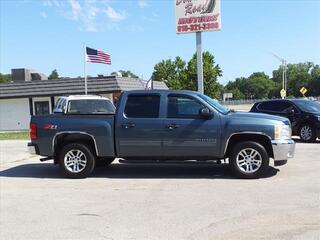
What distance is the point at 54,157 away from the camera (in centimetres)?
1059

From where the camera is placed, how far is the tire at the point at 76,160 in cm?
1027

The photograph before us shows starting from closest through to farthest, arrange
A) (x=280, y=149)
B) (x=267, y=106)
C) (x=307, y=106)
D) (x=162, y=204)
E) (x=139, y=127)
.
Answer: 1. (x=162, y=204)
2. (x=280, y=149)
3. (x=139, y=127)
4. (x=307, y=106)
5. (x=267, y=106)

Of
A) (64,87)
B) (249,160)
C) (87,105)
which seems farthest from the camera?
(64,87)

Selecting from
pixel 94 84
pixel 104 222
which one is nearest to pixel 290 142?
pixel 104 222

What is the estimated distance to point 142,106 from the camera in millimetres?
10125

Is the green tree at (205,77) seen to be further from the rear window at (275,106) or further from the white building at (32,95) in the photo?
the rear window at (275,106)

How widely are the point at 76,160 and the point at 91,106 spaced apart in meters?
7.07

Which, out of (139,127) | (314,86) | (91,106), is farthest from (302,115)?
(314,86)

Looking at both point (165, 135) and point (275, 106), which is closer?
point (165, 135)

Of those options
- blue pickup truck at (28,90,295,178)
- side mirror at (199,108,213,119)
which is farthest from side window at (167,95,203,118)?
side mirror at (199,108,213,119)

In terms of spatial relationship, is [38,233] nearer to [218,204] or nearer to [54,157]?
[218,204]

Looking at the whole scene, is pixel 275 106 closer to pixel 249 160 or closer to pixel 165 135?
pixel 249 160

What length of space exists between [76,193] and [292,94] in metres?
167

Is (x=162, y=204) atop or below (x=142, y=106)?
below
